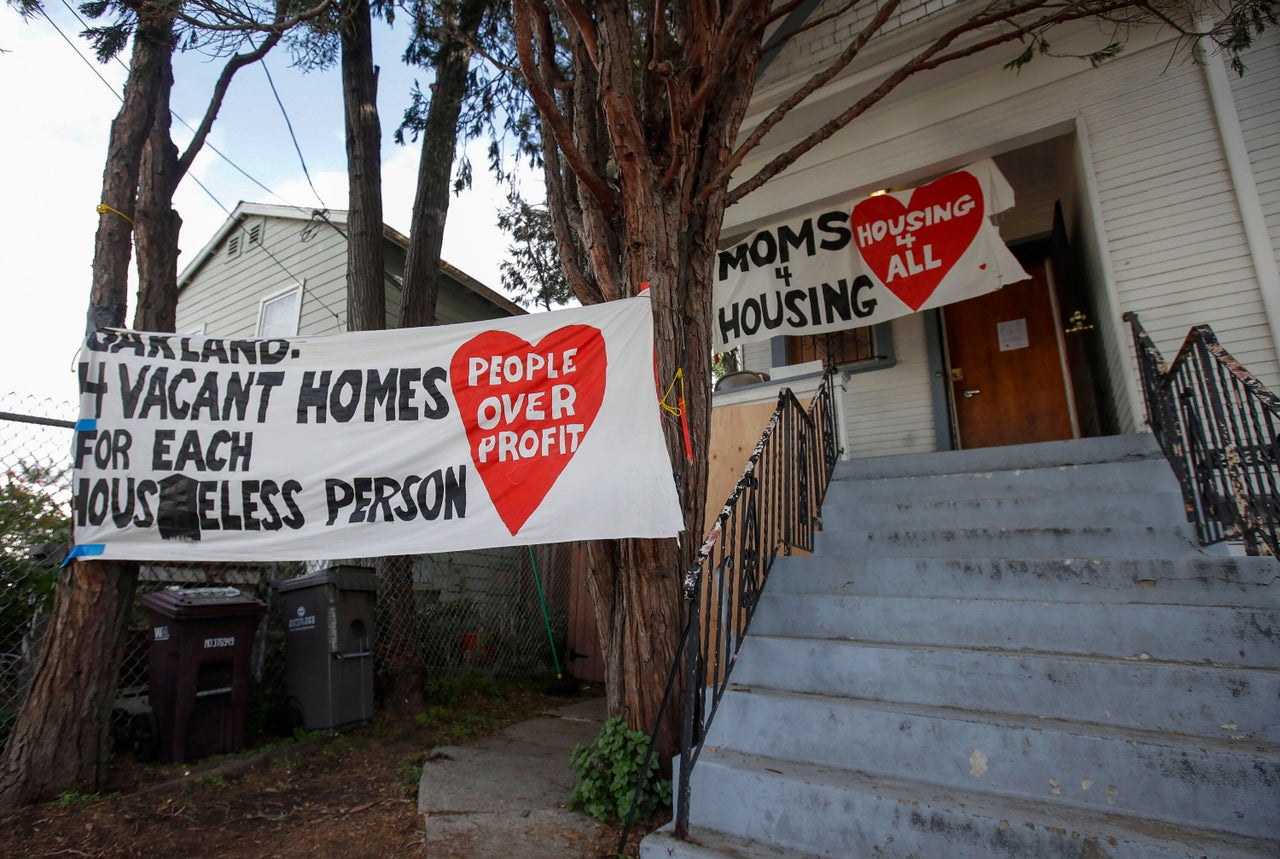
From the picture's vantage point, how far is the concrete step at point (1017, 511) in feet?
13.1

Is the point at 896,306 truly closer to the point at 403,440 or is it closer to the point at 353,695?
the point at 403,440

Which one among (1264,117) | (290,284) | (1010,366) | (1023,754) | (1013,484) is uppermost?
(290,284)

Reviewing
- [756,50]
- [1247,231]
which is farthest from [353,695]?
[1247,231]

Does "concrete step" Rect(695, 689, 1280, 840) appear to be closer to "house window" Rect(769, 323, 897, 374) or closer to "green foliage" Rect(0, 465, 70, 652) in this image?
"green foliage" Rect(0, 465, 70, 652)

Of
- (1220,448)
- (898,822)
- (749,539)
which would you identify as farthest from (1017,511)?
(898,822)

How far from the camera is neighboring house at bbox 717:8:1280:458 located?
4.99 meters

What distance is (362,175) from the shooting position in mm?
7098

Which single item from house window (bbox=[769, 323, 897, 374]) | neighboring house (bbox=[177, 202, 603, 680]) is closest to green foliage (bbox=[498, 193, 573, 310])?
neighboring house (bbox=[177, 202, 603, 680])

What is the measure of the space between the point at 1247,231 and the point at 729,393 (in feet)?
12.9

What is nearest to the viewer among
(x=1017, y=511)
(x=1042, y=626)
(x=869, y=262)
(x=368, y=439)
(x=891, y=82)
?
(x=1042, y=626)

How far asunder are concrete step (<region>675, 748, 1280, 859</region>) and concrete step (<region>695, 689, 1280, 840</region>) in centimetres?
6

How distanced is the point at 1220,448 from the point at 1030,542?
1.09m

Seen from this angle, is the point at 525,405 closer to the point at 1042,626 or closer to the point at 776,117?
the point at 776,117

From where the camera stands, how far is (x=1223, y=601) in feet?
10.6
